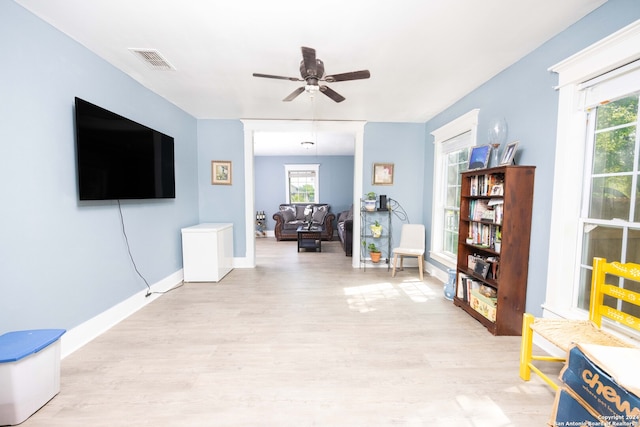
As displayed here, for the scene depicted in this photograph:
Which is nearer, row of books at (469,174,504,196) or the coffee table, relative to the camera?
row of books at (469,174,504,196)

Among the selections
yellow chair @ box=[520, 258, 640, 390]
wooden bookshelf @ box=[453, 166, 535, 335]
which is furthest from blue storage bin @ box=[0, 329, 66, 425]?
wooden bookshelf @ box=[453, 166, 535, 335]

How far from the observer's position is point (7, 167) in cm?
158

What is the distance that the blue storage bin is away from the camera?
1.32 metres

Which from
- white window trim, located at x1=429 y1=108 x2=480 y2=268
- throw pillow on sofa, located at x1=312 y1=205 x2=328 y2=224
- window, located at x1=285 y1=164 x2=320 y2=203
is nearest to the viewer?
white window trim, located at x1=429 y1=108 x2=480 y2=268

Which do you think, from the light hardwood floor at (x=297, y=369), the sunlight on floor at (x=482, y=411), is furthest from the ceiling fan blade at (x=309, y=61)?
the sunlight on floor at (x=482, y=411)

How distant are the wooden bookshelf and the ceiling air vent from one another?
3124 mm

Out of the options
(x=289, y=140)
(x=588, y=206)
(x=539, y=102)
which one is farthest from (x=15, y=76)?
(x=289, y=140)

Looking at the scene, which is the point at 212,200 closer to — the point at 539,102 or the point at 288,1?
the point at 288,1

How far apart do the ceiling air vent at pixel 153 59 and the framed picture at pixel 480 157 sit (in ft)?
10.2

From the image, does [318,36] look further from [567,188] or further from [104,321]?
[104,321]

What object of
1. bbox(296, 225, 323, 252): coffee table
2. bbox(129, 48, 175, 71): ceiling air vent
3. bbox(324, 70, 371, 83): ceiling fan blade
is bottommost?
bbox(296, 225, 323, 252): coffee table

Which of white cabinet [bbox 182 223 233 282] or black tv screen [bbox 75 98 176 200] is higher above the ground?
black tv screen [bbox 75 98 176 200]

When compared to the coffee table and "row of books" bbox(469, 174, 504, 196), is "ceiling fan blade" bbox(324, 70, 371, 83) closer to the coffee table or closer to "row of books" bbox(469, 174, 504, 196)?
"row of books" bbox(469, 174, 504, 196)

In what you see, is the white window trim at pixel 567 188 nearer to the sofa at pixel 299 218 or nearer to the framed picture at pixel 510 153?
the framed picture at pixel 510 153
